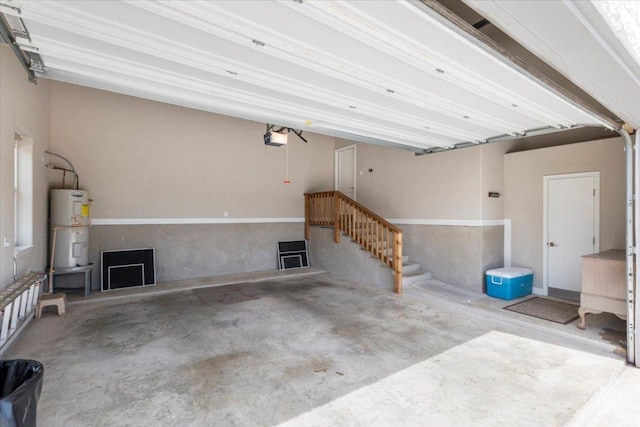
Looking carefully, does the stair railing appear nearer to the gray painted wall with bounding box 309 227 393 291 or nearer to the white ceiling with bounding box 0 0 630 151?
the gray painted wall with bounding box 309 227 393 291

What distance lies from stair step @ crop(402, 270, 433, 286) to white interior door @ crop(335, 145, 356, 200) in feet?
9.30

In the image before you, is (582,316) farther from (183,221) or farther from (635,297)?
(183,221)

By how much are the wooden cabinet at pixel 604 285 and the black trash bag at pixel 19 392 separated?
5.17 meters

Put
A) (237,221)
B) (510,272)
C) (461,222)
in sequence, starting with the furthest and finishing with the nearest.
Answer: (237,221), (461,222), (510,272)

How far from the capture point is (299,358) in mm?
3189

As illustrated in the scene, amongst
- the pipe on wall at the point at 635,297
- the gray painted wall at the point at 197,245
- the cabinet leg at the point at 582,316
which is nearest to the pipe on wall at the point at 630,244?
the pipe on wall at the point at 635,297

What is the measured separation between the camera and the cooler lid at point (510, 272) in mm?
5148

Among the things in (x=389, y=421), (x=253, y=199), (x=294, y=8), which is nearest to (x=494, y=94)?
(x=294, y=8)

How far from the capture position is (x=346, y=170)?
8.55 meters

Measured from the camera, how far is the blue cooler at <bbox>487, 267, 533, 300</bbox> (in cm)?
A: 511

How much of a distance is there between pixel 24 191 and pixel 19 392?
3885 millimetres

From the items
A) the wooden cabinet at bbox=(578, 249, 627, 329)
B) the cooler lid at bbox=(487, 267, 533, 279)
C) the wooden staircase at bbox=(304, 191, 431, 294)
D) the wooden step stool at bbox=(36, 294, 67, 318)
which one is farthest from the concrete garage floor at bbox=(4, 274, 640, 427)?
the wooden staircase at bbox=(304, 191, 431, 294)

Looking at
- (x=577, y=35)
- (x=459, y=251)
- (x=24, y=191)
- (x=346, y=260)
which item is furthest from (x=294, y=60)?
(x=346, y=260)

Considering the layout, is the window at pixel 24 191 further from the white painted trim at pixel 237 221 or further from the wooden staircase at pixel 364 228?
the wooden staircase at pixel 364 228
